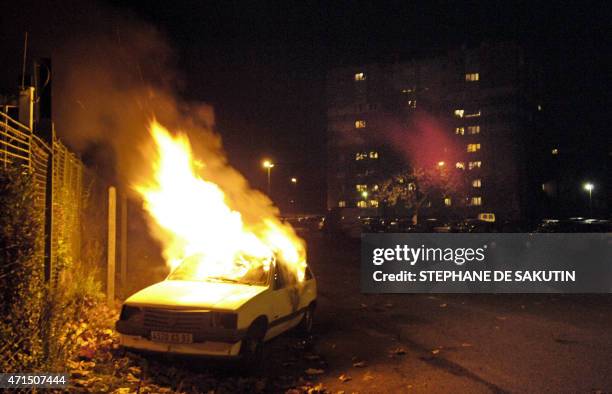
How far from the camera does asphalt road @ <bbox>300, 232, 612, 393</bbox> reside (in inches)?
266

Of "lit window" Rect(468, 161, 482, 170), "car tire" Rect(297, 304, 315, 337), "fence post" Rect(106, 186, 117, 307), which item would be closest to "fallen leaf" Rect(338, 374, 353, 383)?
"car tire" Rect(297, 304, 315, 337)

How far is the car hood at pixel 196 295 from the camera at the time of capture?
22.1ft

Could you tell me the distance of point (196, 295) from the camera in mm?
7059

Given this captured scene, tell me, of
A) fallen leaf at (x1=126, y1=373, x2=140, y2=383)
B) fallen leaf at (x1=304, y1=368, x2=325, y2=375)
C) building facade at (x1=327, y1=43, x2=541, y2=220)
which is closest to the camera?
fallen leaf at (x1=126, y1=373, x2=140, y2=383)

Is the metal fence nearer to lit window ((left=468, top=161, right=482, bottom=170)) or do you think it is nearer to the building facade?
the building facade

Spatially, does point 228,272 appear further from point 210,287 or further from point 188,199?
point 188,199

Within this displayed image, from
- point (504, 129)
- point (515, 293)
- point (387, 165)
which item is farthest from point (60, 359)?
point (504, 129)

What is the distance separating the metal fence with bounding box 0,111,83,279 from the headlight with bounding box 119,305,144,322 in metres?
1.06

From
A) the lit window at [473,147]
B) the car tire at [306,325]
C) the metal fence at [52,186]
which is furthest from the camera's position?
the lit window at [473,147]

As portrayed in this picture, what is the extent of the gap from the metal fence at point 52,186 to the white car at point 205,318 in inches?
52.2

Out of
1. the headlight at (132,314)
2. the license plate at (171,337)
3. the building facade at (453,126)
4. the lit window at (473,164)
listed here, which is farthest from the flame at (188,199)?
the lit window at (473,164)

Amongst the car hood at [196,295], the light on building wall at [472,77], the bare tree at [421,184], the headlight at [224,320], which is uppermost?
the light on building wall at [472,77]
